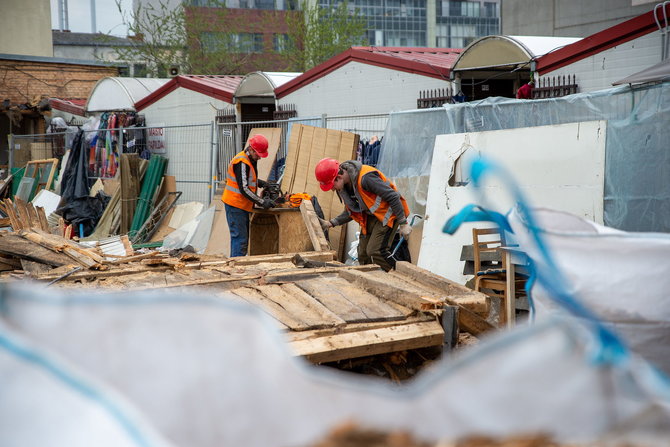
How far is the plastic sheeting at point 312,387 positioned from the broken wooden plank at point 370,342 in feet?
8.14

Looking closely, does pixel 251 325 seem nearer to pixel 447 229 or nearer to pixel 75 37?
pixel 447 229

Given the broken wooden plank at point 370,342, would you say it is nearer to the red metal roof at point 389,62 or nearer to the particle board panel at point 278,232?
the particle board panel at point 278,232

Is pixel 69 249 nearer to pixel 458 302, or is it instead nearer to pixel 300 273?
pixel 300 273

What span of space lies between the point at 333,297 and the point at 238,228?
519cm

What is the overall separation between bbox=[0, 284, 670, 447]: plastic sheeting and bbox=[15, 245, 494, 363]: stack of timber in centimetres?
248

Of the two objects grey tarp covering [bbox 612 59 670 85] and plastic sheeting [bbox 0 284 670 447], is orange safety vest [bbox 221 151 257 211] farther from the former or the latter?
plastic sheeting [bbox 0 284 670 447]

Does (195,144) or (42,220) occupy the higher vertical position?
(195,144)

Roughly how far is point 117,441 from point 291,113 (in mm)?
14661

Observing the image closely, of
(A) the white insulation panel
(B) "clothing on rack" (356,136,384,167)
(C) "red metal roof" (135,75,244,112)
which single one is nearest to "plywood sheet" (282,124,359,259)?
(B) "clothing on rack" (356,136,384,167)

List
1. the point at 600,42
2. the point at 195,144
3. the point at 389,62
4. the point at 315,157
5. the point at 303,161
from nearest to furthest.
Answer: the point at 600,42 < the point at 315,157 < the point at 303,161 < the point at 389,62 < the point at 195,144

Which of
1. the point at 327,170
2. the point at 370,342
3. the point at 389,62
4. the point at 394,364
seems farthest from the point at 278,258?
the point at 389,62

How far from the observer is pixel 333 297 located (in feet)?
16.2

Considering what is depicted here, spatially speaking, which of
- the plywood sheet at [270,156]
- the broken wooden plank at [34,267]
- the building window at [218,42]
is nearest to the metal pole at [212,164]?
the plywood sheet at [270,156]

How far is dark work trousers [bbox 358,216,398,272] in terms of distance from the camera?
850 centimetres
